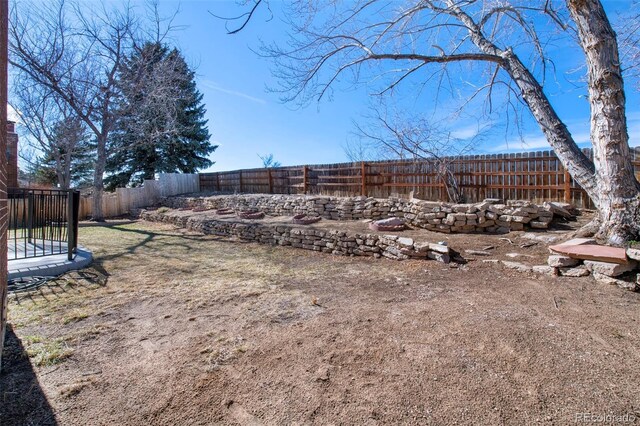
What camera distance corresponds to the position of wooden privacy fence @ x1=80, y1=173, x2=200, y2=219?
45.6ft

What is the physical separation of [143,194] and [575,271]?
16669mm

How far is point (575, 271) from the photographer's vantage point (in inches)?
151

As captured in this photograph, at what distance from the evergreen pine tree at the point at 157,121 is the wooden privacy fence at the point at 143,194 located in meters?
1.89

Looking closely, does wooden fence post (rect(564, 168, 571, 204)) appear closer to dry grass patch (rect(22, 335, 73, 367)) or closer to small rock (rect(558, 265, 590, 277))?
small rock (rect(558, 265, 590, 277))

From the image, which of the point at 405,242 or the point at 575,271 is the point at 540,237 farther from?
the point at 405,242

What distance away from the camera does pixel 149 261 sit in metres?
5.75

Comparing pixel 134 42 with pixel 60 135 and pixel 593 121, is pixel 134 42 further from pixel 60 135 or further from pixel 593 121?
pixel 593 121

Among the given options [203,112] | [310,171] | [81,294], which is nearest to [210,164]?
[203,112]

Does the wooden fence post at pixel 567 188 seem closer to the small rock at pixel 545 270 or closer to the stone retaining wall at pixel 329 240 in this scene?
the small rock at pixel 545 270

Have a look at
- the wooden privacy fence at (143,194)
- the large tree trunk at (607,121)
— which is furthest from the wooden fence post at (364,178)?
the wooden privacy fence at (143,194)

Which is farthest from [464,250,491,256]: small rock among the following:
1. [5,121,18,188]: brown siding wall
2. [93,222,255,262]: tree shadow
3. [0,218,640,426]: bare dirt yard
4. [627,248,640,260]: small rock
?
[5,121,18,188]: brown siding wall

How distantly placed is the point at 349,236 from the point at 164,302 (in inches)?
139

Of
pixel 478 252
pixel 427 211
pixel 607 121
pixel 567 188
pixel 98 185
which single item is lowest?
pixel 478 252

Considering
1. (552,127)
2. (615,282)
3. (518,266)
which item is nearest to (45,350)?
(518,266)
